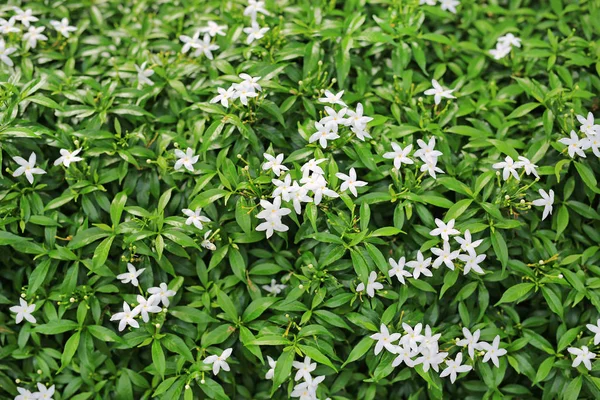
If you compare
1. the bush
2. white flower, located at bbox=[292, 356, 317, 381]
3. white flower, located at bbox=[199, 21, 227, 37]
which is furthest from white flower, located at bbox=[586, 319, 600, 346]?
white flower, located at bbox=[199, 21, 227, 37]

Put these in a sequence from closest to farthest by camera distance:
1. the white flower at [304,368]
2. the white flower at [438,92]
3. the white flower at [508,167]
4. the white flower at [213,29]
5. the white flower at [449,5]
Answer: the white flower at [304,368] < the white flower at [508,167] < the white flower at [438,92] < the white flower at [213,29] < the white flower at [449,5]

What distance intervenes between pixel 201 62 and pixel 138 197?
0.79 meters

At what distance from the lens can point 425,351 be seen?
2.40 m

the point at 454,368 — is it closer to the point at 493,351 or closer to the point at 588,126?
the point at 493,351

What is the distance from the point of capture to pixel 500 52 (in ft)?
9.98

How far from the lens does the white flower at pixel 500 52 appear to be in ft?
9.93

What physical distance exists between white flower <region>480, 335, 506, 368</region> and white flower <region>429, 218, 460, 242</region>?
45 centimetres

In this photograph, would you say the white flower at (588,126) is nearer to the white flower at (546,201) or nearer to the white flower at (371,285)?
the white flower at (546,201)

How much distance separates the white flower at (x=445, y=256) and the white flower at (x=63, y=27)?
2114 mm

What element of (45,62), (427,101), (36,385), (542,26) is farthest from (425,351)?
(45,62)

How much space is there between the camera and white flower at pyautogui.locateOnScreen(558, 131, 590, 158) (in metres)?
2.54

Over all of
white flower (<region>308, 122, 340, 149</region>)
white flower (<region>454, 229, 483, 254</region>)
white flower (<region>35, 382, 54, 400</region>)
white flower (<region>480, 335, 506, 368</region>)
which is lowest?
white flower (<region>35, 382, 54, 400</region>)

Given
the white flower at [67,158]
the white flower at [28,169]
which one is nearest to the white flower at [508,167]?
the white flower at [67,158]

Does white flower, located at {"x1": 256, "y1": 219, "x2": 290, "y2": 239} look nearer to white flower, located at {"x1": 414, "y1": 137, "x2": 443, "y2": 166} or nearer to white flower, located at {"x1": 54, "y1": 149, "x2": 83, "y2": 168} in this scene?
white flower, located at {"x1": 414, "y1": 137, "x2": 443, "y2": 166}
